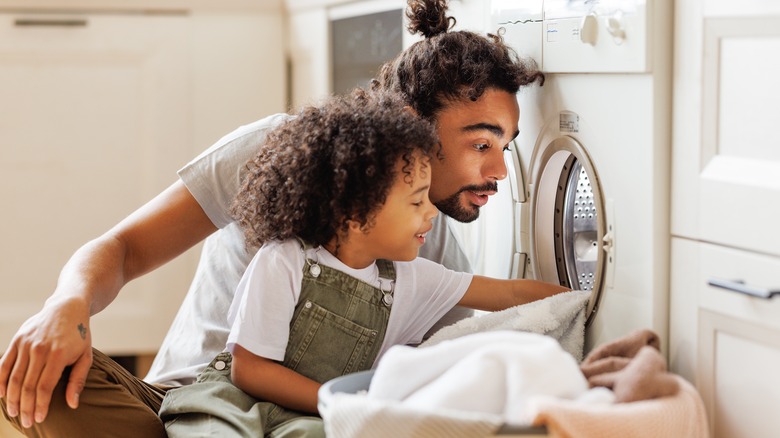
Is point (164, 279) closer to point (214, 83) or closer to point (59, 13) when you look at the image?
point (214, 83)

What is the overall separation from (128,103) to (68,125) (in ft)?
0.51

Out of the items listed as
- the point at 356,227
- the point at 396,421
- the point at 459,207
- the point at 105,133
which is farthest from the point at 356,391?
the point at 105,133

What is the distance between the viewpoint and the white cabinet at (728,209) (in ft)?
3.25

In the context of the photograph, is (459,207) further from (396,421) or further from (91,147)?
(91,147)

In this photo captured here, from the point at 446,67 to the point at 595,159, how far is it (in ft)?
0.92

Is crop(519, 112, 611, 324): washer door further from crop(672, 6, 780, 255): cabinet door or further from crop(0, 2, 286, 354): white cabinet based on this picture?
crop(0, 2, 286, 354): white cabinet

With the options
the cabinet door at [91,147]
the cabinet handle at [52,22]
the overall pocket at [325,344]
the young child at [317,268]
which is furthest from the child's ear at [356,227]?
the cabinet handle at [52,22]

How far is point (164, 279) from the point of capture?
8.20 ft

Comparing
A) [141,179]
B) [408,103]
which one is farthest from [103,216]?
[408,103]

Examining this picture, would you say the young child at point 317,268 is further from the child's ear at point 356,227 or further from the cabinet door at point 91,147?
the cabinet door at point 91,147

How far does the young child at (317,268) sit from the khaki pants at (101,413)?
0.10 feet

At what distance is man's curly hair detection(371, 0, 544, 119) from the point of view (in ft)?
4.58

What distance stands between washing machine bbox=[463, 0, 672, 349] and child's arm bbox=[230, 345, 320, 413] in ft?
1.21

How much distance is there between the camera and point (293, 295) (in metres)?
1.22
